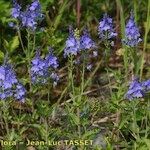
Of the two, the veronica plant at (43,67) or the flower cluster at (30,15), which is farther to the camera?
the flower cluster at (30,15)

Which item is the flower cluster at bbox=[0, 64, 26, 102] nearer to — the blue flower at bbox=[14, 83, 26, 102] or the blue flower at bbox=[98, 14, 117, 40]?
the blue flower at bbox=[14, 83, 26, 102]

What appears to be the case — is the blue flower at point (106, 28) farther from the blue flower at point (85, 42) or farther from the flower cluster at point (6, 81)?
the flower cluster at point (6, 81)

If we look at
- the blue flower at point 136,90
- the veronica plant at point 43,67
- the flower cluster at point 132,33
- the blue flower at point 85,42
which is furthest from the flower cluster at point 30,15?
the blue flower at point 136,90

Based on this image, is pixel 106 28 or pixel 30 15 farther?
pixel 30 15

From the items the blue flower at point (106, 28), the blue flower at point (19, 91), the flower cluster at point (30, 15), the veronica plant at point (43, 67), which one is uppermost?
the flower cluster at point (30, 15)

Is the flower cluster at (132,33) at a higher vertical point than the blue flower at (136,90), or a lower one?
higher

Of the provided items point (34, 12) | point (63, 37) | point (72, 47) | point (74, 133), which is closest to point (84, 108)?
point (74, 133)

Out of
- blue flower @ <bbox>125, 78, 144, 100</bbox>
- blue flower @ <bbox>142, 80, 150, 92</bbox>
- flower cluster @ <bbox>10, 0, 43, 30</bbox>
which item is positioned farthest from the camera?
flower cluster @ <bbox>10, 0, 43, 30</bbox>

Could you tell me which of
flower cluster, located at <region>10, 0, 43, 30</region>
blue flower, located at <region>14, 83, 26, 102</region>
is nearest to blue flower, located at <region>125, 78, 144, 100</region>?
blue flower, located at <region>14, 83, 26, 102</region>

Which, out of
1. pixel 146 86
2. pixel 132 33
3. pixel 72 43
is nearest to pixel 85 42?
pixel 72 43

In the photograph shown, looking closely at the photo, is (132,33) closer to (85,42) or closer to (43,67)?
(85,42)

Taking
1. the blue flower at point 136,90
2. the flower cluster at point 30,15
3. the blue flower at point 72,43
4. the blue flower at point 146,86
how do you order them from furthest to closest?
1. the flower cluster at point 30,15
2. the blue flower at point 72,43
3. the blue flower at point 146,86
4. the blue flower at point 136,90

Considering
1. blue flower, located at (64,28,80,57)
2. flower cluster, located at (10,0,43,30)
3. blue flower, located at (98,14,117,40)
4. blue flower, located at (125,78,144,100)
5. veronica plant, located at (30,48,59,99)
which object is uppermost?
flower cluster, located at (10,0,43,30)
